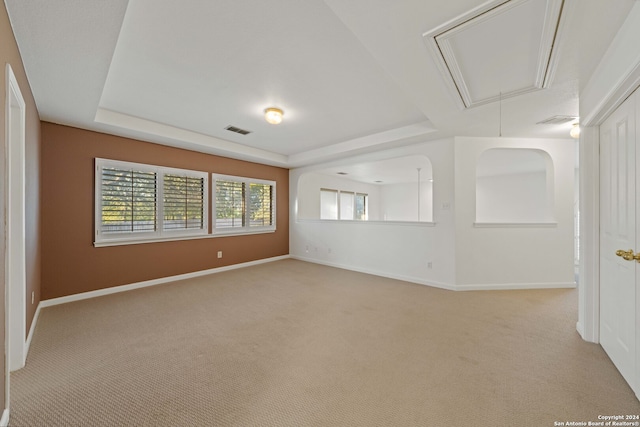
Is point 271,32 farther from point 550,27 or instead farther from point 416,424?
point 416,424

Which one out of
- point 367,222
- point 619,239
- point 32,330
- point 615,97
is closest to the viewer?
point 615,97

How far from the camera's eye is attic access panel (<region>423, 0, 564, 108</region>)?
148 cm

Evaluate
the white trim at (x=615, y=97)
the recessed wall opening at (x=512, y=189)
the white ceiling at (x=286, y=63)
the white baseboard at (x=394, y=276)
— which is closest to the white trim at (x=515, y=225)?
the white baseboard at (x=394, y=276)

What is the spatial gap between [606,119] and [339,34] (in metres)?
2.34

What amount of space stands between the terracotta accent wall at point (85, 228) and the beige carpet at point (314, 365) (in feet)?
1.42

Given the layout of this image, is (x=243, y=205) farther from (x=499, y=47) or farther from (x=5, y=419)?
(x=499, y=47)

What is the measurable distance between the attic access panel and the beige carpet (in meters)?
2.39

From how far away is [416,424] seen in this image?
139cm

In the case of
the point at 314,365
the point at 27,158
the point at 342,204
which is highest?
the point at 27,158

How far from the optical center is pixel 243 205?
5.43m

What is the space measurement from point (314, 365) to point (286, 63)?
258 cm

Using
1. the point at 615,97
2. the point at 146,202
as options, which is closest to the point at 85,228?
the point at 146,202

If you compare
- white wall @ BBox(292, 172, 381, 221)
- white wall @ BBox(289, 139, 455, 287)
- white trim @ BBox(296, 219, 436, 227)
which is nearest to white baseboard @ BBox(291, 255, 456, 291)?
white wall @ BBox(289, 139, 455, 287)

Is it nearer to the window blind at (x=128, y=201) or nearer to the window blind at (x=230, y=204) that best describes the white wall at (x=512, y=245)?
the window blind at (x=230, y=204)
